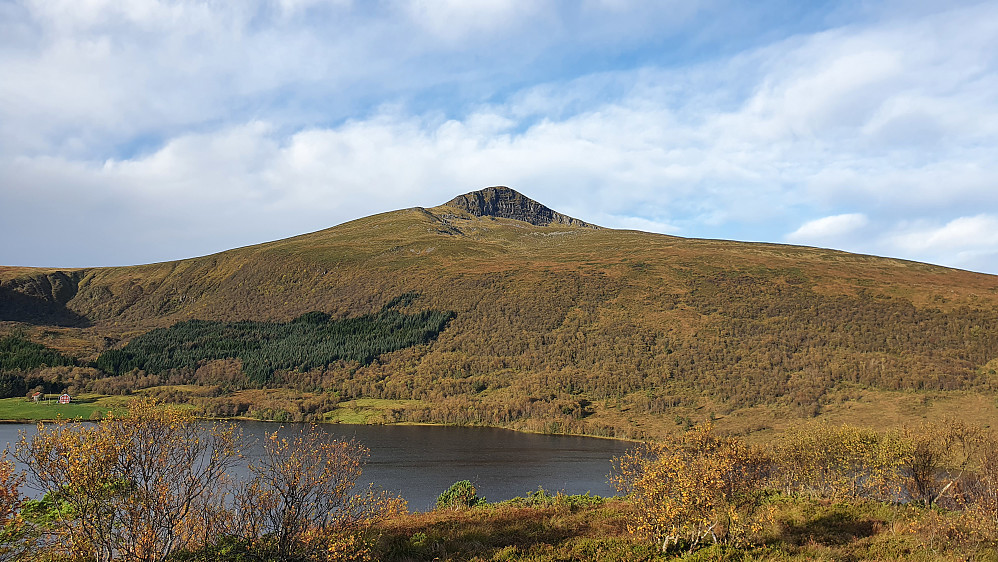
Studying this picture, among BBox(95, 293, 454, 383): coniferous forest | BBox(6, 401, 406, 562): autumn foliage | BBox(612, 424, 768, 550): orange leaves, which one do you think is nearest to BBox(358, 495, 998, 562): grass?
BBox(612, 424, 768, 550): orange leaves

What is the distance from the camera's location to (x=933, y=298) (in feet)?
477

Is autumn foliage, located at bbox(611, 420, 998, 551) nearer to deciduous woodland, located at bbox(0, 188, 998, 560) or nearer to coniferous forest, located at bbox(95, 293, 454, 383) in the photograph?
deciduous woodland, located at bbox(0, 188, 998, 560)

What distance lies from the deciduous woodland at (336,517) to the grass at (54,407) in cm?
10906

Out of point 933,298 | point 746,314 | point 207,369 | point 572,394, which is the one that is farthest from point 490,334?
point 933,298

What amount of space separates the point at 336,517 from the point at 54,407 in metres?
139

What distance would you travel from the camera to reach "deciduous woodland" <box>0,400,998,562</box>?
16.9 m

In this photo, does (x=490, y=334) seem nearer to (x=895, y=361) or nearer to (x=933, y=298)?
(x=895, y=361)

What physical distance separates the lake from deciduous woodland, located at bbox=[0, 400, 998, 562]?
99.0 ft

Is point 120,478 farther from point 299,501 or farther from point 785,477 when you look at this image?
point 785,477

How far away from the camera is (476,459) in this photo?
87.3m

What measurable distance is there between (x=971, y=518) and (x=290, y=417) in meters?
124

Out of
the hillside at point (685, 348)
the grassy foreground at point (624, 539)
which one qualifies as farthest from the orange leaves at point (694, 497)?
the hillside at point (685, 348)

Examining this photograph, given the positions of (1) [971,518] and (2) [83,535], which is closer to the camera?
(2) [83,535]

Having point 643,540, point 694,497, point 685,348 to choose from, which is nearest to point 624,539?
point 643,540
